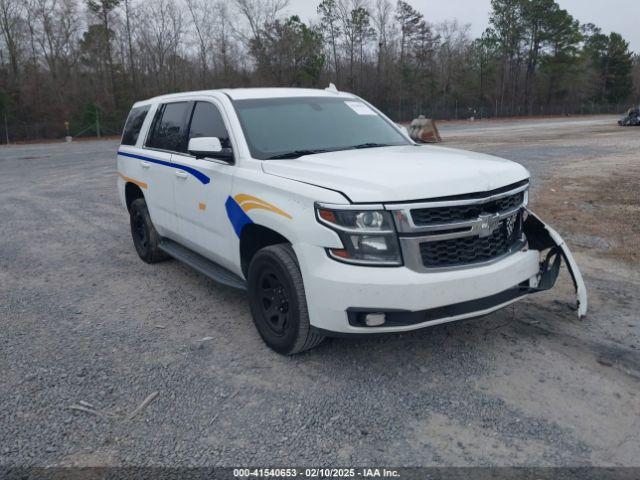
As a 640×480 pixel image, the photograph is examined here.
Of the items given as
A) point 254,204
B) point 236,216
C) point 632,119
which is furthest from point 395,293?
point 632,119

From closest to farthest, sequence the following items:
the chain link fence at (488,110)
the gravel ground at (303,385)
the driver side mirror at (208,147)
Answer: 1. the gravel ground at (303,385)
2. the driver side mirror at (208,147)
3. the chain link fence at (488,110)

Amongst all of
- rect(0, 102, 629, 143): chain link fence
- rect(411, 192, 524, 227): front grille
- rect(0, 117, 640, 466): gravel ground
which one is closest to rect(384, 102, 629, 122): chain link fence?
rect(0, 102, 629, 143): chain link fence

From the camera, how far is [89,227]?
28.9 feet

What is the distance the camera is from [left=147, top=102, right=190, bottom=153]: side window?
545cm

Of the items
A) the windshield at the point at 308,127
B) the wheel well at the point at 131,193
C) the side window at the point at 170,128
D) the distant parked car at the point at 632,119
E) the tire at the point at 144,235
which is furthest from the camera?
the distant parked car at the point at 632,119

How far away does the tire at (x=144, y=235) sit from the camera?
20.8 ft

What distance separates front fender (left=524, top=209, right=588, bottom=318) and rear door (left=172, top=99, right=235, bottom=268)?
92.2 inches

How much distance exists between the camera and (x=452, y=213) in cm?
351

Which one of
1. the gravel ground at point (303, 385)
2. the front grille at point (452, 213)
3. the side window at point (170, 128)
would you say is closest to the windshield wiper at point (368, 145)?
the front grille at point (452, 213)

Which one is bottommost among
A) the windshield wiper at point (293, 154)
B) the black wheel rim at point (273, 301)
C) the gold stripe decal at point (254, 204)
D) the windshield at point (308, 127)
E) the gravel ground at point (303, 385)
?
the gravel ground at point (303, 385)

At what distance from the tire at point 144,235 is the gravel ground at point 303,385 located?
0.67 m

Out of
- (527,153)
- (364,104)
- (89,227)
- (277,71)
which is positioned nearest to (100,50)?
(277,71)

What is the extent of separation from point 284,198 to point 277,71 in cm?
5713

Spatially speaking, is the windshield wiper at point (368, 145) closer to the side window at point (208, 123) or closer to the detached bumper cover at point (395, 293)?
the side window at point (208, 123)
